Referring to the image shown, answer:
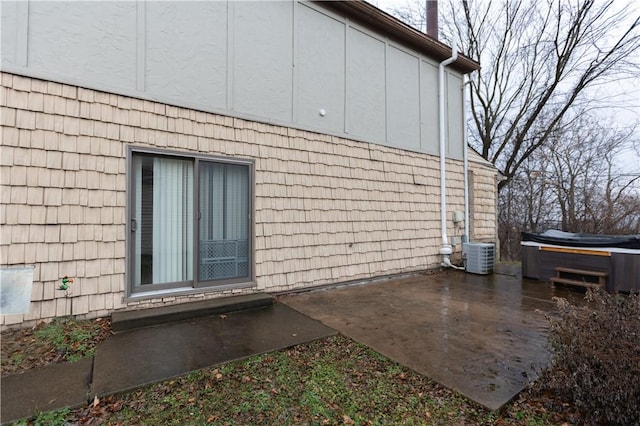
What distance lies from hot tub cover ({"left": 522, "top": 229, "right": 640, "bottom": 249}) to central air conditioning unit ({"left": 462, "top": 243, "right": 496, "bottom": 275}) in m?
0.70

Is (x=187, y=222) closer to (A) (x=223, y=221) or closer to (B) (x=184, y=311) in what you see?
(A) (x=223, y=221)

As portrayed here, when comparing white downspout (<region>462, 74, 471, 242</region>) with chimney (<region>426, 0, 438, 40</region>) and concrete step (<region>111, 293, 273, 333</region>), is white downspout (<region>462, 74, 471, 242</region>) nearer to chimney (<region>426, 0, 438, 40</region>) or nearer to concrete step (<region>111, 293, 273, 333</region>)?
chimney (<region>426, 0, 438, 40</region>)

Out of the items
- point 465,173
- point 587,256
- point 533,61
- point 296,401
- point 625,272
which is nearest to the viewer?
point 296,401

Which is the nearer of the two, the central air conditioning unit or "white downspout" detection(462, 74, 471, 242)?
the central air conditioning unit

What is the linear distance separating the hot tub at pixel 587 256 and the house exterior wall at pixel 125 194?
2219mm

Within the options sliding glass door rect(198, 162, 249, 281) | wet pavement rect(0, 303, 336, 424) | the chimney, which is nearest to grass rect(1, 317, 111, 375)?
wet pavement rect(0, 303, 336, 424)

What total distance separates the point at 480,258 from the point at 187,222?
5806 millimetres

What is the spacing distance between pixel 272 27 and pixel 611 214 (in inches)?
603

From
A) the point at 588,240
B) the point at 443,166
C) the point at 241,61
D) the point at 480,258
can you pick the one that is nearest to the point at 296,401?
the point at 241,61

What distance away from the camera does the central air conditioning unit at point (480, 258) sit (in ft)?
21.4

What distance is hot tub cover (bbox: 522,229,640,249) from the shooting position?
483 centimetres

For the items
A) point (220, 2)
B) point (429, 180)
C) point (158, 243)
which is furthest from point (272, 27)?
point (429, 180)

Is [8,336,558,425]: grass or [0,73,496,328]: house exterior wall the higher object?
[0,73,496,328]: house exterior wall

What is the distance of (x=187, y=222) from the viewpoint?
4047 mm
